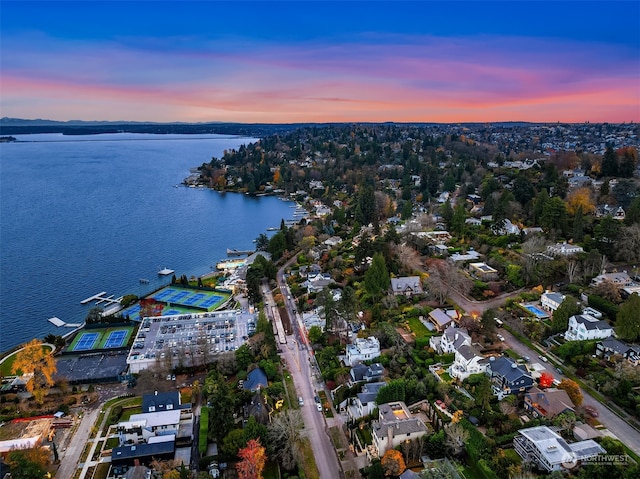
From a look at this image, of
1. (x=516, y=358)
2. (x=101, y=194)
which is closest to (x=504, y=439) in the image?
(x=516, y=358)

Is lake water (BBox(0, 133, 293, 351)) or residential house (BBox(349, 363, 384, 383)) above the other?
residential house (BBox(349, 363, 384, 383))

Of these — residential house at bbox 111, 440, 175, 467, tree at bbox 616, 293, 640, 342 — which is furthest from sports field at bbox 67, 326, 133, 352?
tree at bbox 616, 293, 640, 342

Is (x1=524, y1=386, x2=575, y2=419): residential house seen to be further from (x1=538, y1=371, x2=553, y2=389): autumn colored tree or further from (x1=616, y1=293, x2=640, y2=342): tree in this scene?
(x1=616, y1=293, x2=640, y2=342): tree

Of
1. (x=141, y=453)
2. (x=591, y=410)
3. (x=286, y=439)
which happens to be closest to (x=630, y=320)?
(x=591, y=410)

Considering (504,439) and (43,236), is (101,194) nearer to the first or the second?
(43,236)

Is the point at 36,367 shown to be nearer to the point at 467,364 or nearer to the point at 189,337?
the point at 189,337
